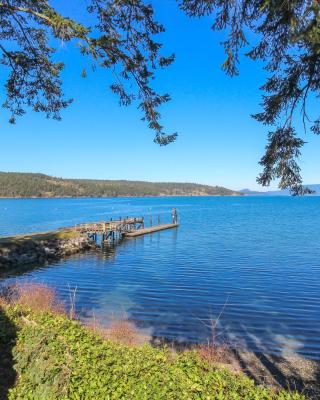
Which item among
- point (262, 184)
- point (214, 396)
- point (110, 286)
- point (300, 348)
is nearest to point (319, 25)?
point (262, 184)

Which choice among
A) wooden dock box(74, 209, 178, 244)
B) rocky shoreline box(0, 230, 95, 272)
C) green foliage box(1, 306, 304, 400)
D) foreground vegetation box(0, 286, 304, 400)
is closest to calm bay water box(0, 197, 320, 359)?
rocky shoreline box(0, 230, 95, 272)

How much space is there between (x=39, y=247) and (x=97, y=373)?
32.4m

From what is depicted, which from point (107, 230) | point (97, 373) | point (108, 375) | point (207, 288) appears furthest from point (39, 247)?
point (108, 375)

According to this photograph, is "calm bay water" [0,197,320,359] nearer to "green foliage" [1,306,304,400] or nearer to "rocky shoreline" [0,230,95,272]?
"rocky shoreline" [0,230,95,272]

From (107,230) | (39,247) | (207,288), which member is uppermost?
(107,230)

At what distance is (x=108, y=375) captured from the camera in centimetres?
634

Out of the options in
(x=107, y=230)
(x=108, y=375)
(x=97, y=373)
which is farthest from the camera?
(x=107, y=230)

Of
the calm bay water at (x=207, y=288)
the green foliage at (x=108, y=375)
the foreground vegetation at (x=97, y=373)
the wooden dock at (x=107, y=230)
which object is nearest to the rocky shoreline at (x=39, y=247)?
the wooden dock at (x=107, y=230)

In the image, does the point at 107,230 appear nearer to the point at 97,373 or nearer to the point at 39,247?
the point at 39,247

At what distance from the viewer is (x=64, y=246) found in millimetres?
39719

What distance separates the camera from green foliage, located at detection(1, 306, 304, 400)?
5750 mm

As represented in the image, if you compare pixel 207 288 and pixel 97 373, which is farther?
pixel 207 288

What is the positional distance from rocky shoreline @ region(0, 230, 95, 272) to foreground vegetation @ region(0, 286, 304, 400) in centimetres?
2466

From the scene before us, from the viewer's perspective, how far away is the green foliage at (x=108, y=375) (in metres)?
5.75
